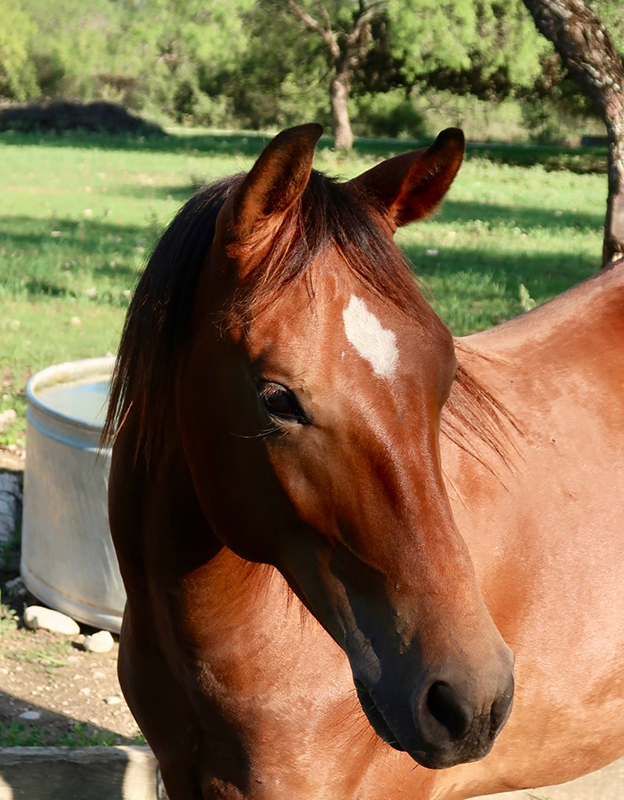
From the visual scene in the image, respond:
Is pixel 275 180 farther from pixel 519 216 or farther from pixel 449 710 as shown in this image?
pixel 519 216

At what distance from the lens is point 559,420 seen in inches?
79.6

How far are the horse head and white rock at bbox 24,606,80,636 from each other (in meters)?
2.32

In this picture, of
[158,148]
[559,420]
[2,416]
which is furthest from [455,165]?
[158,148]

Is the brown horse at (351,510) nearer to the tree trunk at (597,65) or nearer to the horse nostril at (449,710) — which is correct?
the horse nostril at (449,710)

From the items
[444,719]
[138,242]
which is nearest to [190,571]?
[444,719]

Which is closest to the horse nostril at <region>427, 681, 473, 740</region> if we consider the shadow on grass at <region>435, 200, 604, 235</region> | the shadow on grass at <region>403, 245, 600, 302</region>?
the shadow on grass at <region>403, 245, 600, 302</region>

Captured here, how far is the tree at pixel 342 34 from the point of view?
2653 cm

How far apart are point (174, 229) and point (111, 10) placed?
55.7 m

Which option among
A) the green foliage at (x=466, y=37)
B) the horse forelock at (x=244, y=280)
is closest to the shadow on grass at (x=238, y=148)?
the green foliage at (x=466, y=37)

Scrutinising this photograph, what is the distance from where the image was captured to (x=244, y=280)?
1.34 meters

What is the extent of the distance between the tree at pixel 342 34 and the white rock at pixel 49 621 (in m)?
23.9

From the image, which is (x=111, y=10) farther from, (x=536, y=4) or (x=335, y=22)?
(x=536, y=4)

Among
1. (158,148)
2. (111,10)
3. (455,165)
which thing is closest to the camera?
(455,165)

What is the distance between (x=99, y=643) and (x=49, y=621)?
23cm
